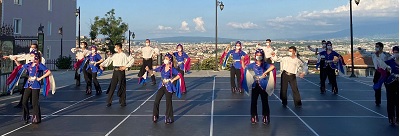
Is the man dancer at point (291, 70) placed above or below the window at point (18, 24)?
below

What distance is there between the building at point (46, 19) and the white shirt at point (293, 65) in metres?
26.7

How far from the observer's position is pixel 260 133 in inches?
324

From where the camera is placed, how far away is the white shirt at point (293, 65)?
11.4 m

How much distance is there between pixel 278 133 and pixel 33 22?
34.8 meters

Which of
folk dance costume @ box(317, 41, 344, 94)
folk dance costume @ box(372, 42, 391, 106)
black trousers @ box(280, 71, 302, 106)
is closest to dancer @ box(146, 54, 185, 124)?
black trousers @ box(280, 71, 302, 106)

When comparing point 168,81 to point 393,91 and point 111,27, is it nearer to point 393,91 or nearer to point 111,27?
point 393,91

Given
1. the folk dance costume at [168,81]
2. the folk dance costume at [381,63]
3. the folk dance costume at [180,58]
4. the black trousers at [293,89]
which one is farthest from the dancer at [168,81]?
the folk dance costume at [180,58]

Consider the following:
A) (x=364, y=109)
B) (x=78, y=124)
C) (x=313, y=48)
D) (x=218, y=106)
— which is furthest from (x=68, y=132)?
(x=313, y=48)

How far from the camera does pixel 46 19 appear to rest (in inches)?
1583

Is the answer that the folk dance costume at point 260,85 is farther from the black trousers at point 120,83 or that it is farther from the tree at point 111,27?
the tree at point 111,27

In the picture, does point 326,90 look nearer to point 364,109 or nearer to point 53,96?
point 364,109

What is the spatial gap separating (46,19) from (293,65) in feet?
112

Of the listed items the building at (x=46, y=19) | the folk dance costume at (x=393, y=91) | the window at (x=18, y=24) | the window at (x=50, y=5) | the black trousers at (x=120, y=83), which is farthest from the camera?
the window at (x=50, y=5)

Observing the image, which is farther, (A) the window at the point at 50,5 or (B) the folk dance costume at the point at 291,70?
(A) the window at the point at 50,5
